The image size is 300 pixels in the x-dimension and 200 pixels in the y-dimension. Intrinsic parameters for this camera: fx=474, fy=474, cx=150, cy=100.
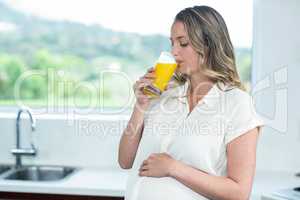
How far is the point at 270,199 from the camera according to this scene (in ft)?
6.22

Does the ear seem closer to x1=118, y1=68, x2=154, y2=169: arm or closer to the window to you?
x1=118, y1=68, x2=154, y2=169: arm

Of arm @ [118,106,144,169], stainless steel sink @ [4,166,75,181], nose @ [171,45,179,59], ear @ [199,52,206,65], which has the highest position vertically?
nose @ [171,45,179,59]

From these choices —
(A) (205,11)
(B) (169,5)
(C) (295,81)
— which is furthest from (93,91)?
(A) (205,11)

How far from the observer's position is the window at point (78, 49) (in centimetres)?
260

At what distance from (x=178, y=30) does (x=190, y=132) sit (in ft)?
0.94

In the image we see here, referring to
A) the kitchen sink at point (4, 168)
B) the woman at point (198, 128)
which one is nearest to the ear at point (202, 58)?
the woman at point (198, 128)

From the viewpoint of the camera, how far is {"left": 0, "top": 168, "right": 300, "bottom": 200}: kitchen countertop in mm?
2020

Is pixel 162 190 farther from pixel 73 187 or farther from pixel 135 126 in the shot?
pixel 73 187

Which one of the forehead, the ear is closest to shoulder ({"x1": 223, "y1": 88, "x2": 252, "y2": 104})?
the ear

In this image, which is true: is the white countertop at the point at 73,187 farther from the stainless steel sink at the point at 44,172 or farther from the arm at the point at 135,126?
the arm at the point at 135,126

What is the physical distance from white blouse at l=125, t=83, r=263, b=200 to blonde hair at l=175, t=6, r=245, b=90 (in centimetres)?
5

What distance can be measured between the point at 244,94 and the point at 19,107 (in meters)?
1.72

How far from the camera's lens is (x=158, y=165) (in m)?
1.27

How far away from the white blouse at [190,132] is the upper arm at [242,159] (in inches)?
0.7
